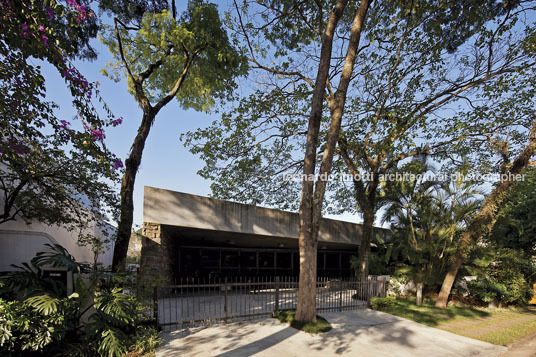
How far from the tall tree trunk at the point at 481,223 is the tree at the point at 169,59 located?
1148cm

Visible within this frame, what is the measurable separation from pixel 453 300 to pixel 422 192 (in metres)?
5.03

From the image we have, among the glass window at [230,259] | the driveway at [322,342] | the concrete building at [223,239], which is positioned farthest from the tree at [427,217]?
the glass window at [230,259]

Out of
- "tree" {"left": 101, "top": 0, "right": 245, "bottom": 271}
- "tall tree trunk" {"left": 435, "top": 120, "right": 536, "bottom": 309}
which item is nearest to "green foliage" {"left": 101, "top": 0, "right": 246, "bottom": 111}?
"tree" {"left": 101, "top": 0, "right": 245, "bottom": 271}

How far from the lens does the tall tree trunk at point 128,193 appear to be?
688 centimetres

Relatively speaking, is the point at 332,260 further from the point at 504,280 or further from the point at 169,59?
the point at 169,59

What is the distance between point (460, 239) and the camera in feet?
35.8

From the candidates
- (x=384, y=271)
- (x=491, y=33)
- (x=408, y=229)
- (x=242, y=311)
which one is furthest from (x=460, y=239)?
(x=242, y=311)

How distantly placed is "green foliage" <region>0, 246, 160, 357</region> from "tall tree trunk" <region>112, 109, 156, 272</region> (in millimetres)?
1194

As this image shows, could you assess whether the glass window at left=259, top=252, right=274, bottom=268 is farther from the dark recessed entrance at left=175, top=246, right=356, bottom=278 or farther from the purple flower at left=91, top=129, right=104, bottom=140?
the purple flower at left=91, top=129, right=104, bottom=140

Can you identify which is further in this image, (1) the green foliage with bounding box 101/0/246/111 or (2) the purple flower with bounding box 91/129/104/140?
(1) the green foliage with bounding box 101/0/246/111

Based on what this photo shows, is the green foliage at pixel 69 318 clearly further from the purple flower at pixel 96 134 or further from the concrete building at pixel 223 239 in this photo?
the purple flower at pixel 96 134

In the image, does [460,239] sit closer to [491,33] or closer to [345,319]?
[345,319]

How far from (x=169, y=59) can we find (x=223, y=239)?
27.2 ft

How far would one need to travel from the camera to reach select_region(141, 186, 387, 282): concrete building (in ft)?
29.4
